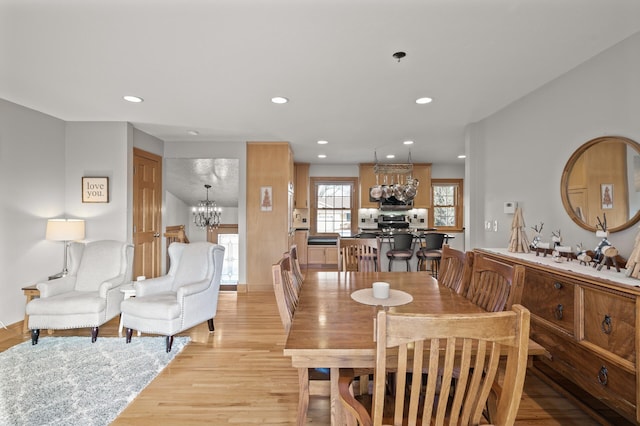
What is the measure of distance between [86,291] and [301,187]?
16.5ft

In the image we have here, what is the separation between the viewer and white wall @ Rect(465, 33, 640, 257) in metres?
2.17

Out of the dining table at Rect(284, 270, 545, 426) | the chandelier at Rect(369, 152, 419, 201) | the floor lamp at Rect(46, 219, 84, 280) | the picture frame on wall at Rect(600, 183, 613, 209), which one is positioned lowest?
the dining table at Rect(284, 270, 545, 426)

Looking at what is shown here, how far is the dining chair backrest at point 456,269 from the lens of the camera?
221 centimetres

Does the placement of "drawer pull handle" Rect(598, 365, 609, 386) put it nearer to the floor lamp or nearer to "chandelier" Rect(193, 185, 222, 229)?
the floor lamp

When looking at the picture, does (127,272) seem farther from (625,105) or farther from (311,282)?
(625,105)

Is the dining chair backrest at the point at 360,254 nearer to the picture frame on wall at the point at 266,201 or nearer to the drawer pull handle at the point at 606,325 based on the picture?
the drawer pull handle at the point at 606,325

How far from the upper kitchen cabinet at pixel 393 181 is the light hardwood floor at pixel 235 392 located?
4840 mm

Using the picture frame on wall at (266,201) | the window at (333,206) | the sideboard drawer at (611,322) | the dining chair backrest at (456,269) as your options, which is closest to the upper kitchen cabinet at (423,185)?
the window at (333,206)

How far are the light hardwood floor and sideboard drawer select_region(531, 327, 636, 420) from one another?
0.30 metres

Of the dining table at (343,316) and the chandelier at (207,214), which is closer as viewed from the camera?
the dining table at (343,316)

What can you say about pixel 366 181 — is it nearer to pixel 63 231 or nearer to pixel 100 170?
pixel 100 170

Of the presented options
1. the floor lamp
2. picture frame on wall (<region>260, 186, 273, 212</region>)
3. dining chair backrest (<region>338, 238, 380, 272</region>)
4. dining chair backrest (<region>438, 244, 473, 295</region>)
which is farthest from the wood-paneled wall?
dining chair backrest (<region>438, 244, 473, 295</region>)

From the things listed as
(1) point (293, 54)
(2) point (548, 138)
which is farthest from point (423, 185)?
(1) point (293, 54)

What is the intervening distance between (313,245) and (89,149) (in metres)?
4.52
